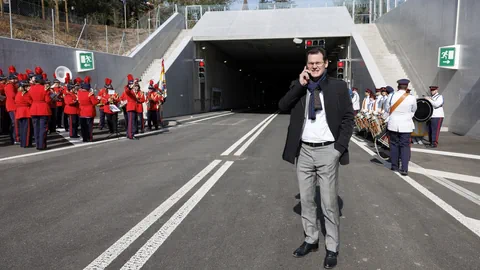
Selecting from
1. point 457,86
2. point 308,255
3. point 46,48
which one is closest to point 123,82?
point 46,48

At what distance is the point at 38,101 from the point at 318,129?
29.6 feet

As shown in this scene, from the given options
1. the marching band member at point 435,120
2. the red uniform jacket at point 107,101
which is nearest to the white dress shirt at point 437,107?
the marching band member at point 435,120

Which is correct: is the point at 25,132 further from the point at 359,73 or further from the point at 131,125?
the point at 359,73

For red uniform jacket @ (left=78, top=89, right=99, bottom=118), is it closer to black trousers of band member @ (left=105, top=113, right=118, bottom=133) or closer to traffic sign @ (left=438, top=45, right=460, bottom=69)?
black trousers of band member @ (left=105, top=113, right=118, bottom=133)

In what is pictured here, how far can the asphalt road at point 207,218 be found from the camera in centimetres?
352

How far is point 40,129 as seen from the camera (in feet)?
33.1

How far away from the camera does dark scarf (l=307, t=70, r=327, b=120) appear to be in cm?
348

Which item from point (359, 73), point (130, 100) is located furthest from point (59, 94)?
point (359, 73)

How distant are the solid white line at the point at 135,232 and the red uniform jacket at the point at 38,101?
5.93m

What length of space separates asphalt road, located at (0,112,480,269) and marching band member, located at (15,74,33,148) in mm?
2852

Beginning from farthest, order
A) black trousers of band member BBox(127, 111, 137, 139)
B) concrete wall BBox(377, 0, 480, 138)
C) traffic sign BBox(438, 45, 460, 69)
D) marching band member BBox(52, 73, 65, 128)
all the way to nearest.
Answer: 1. traffic sign BBox(438, 45, 460, 69)
2. marching band member BBox(52, 73, 65, 128)
3. concrete wall BBox(377, 0, 480, 138)
4. black trousers of band member BBox(127, 111, 137, 139)

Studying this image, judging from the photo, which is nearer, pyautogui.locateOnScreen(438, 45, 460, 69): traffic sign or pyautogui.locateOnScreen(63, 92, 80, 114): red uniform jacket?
pyautogui.locateOnScreen(63, 92, 80, 114): red uniform jacket

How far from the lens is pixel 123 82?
73.1 ft

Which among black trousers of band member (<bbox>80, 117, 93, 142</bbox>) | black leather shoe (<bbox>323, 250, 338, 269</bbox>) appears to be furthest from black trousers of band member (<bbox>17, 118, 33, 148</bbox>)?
black leather shoe (<bbox>323, 250, 338, 269</bbox>)
